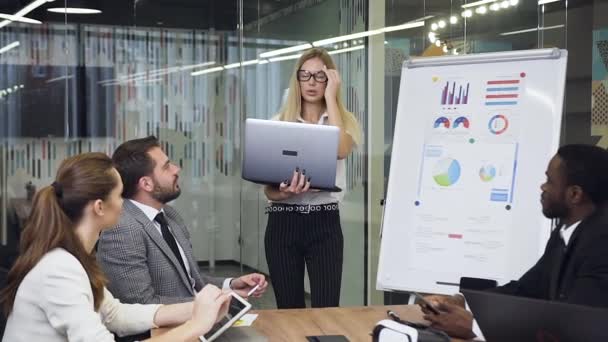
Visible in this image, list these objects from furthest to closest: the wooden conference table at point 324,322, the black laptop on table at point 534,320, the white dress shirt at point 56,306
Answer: the wooden conference table at point 324,322 < the white dress shirt at point 56,306 < the black laptop on table at point 534,320

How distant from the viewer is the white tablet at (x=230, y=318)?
2.33 metres

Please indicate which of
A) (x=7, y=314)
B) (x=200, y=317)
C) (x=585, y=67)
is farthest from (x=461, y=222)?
(x=585, y=67)

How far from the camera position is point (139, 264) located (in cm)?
283

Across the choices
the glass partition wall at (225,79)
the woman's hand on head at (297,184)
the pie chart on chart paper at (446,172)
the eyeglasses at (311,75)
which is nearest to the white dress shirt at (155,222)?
the woman's hand on head at (297,184)

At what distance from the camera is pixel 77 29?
508 centimetres

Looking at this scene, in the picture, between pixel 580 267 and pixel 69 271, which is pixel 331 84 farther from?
pixel 69 271

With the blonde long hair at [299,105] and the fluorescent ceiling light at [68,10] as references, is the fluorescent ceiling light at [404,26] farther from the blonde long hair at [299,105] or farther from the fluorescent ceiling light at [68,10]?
the fluorescent ceiling light at [68,10]

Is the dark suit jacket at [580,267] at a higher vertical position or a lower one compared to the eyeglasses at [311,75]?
lower

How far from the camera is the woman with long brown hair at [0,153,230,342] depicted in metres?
2.14

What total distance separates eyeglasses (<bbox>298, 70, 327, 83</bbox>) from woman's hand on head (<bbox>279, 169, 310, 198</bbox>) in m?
0.51

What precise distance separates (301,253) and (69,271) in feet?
5.06

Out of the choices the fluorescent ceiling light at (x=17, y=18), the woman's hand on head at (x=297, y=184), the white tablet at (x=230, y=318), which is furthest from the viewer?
the fluorescent ceiling light at (x=17, y=18)

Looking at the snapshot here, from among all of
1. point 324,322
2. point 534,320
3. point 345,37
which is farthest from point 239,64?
point 534,320

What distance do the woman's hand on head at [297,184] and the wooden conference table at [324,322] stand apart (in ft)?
2.59
